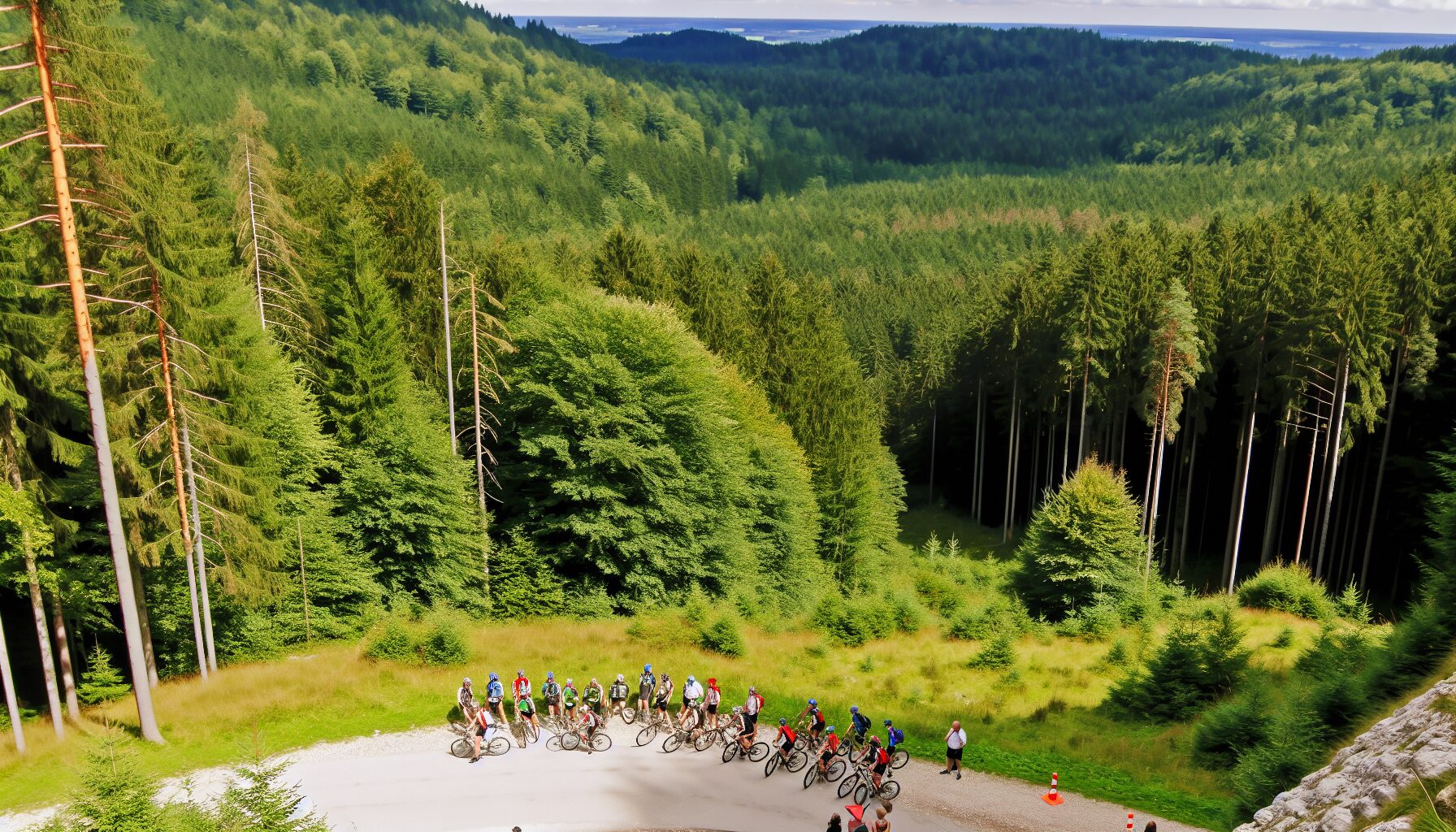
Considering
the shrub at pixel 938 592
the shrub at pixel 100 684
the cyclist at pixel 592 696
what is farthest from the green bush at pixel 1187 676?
the shrub at pixel 100 684

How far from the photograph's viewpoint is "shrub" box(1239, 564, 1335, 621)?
34312mm

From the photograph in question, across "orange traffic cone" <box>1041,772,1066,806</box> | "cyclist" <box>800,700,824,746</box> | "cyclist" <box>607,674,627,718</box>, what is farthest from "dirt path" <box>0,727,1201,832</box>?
"cyclist" <box>607,674,627,718</box>

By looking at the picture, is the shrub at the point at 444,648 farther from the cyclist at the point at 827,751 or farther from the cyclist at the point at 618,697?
the cyclist at the point at 827,751

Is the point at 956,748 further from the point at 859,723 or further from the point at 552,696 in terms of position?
the point at 552,696

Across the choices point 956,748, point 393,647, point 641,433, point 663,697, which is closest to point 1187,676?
point 956,748

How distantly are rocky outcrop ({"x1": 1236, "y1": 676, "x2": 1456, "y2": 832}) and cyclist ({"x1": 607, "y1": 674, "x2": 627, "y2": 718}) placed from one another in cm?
1435

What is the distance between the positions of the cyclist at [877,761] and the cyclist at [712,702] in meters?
4.02

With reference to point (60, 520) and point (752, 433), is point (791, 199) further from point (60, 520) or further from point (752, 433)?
point (60, 520)

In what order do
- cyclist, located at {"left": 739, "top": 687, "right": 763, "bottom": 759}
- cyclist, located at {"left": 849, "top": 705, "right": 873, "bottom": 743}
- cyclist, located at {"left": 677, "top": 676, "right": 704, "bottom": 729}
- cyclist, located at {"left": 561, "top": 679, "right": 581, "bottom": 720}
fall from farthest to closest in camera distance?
cyclist, located at {"left": 561, "top": 679, "right": 581, "bottom": 720} → cyclist, located at {"left": 677, "top": 676, "right": 704, "bottom": 729} → cyclist, located at {"left": 739, "top": 687, "right": 763, "bottom": 759} → cyclist, located at {"left": 849, "top": 705, "right": 873, "bottom": 743}

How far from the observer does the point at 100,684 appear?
24906 mm

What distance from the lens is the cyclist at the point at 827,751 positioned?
21.3 m

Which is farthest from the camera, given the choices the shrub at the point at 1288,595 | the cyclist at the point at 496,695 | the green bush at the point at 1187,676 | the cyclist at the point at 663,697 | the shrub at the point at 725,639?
the shrub at the point at 1288,595

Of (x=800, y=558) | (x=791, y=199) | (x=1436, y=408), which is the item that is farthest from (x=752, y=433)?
(x=791, y=199)

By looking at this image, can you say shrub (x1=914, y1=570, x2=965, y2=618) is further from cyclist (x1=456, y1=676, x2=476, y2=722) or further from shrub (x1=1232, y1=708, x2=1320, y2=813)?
Answer: cyclist (x1=456, y1=676, x2=476, y2=722)
